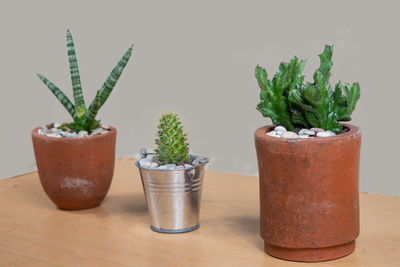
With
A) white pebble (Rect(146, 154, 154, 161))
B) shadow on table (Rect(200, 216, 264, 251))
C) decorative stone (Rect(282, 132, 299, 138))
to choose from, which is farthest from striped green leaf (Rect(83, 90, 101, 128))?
decorative stone (Rect(282, 132, 299, 138))

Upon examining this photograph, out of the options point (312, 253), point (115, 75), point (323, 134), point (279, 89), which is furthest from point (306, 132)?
point (115, 75)

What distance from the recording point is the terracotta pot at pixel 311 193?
2180 mm

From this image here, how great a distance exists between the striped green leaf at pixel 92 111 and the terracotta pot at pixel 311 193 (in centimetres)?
79

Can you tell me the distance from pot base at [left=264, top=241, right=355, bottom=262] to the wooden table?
23 millimetres

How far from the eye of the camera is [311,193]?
2195 mm

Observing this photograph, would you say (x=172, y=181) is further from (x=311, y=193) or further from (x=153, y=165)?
(x=311, y=193)

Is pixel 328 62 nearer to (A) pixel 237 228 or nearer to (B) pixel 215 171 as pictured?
(A) pixel 237 228

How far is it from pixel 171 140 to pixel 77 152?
1.50ft

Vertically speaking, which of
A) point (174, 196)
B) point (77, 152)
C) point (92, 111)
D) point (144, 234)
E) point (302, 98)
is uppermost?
point (302, 98)

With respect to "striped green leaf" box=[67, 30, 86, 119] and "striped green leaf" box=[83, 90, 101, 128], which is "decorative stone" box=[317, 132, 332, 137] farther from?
"striped green leaf" box=[67, 30, 86, 119]

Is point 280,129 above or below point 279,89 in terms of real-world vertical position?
below

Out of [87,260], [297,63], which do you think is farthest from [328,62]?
[87,260]

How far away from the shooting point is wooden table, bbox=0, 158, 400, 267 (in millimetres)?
2314

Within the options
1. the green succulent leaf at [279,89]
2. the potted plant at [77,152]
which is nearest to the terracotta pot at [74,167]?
the potted plant at [77,152]
